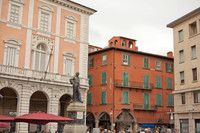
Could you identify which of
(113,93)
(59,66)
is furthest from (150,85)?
(59,66)

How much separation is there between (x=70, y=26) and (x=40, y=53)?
5372 mm

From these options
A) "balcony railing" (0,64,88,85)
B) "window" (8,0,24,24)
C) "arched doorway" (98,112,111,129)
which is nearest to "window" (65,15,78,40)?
"balcony railing" (0,64,88,85)

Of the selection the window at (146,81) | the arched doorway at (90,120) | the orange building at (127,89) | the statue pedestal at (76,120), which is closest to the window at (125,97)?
the orange building at (127,89)

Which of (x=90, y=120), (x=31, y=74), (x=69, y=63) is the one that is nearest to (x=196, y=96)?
(x=69, y=63)

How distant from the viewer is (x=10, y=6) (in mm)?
28672

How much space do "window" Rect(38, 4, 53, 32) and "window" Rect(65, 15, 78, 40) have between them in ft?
7.71

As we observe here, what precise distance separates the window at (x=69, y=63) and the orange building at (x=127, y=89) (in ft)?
26.1

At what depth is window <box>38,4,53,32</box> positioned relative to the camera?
30892 mm

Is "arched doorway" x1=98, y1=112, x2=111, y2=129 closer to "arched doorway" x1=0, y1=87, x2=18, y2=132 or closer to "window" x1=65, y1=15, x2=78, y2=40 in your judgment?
"window" x1=65, y1=15, x2=78, y2=40

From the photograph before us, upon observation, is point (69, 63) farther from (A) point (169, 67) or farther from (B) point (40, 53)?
(A) point (169, 67)

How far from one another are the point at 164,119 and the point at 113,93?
32.8ft

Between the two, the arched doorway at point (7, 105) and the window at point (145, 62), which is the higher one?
the window at point (145, 62)

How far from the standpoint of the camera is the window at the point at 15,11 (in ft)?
94.1

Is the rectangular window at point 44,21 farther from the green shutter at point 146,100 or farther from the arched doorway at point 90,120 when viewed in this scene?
the green shutter at point 146,100
